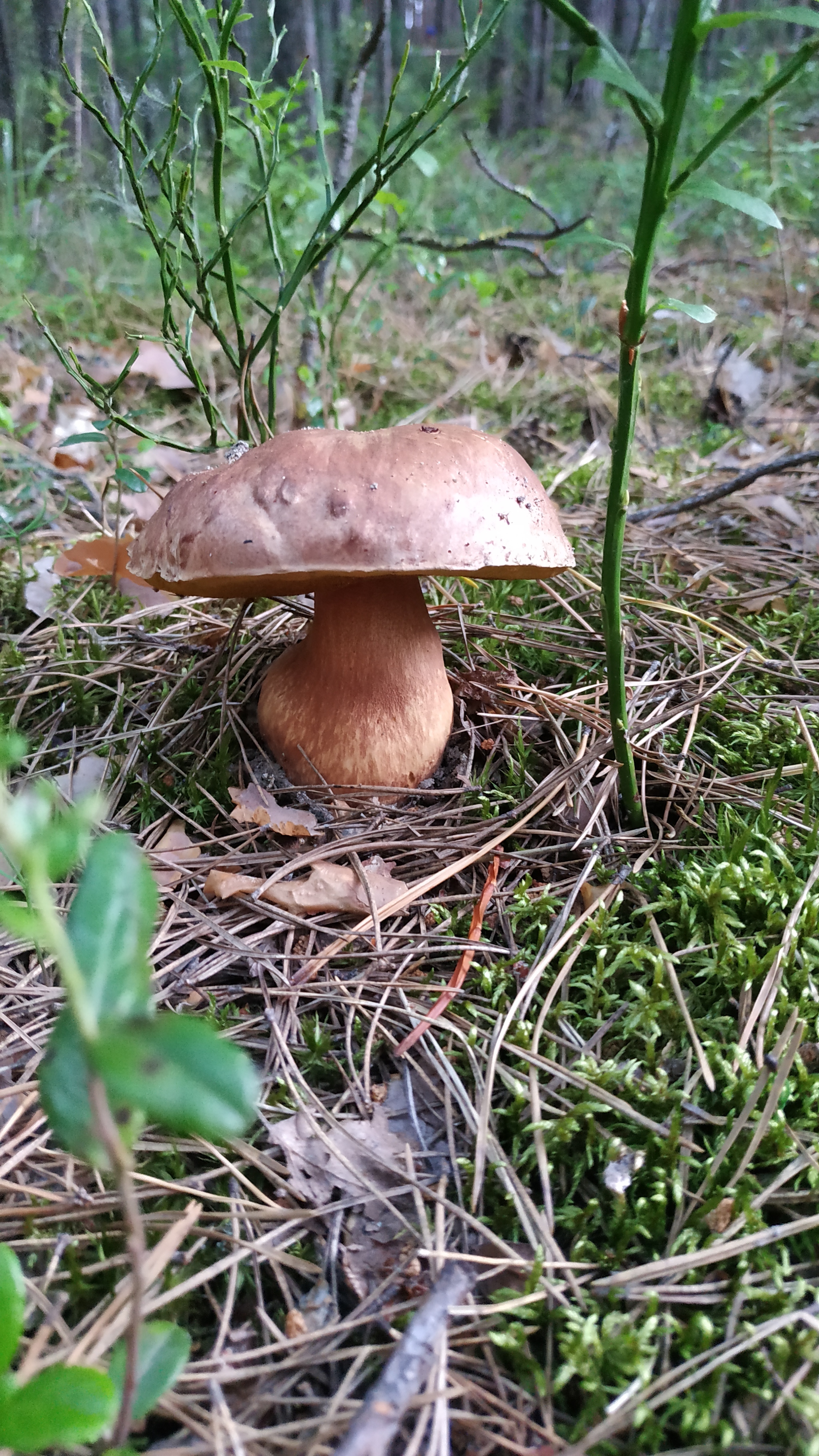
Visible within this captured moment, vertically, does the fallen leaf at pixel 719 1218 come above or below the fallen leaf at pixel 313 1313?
above

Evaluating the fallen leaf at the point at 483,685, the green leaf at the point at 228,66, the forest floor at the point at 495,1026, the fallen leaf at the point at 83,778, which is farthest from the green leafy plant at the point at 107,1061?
the green leaf at the point at 228,66

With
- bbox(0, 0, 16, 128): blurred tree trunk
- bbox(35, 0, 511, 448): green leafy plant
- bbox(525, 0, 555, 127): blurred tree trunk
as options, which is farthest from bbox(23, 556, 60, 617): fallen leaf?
bbox(525, 0, 555, 127): blurred tree trunk

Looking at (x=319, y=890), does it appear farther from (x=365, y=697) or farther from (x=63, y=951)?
(x=63, y=951)

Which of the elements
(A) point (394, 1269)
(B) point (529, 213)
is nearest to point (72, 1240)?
(A) point (394, 1269)

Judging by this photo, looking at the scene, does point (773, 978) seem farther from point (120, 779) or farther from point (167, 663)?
point (167, 663)

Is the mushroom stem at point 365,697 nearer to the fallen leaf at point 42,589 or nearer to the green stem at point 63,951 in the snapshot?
the fallen leaf at point 42,589

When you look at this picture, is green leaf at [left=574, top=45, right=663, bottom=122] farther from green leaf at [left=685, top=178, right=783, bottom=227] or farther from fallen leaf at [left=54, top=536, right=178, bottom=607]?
fallen leaf at [left=54, top=536, right=178, bottom=607]

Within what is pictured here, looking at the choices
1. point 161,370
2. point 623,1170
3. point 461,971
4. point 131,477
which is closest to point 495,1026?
point 461,971
